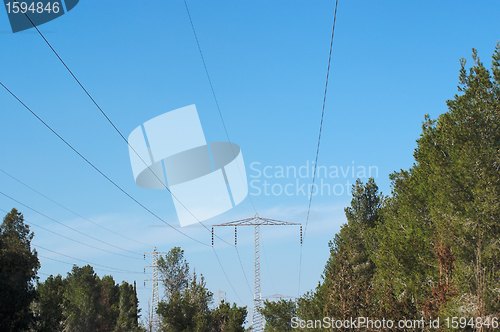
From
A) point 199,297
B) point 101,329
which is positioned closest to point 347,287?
point 199,297

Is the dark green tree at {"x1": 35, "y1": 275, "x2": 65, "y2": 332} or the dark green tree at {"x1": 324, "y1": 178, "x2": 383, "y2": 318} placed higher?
the dark green tree at {"x1": 324, "y1": 178, "x2": 383, "y2": 318}

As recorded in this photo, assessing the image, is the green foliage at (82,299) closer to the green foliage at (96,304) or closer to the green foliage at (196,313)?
the green foliage at (96,304)

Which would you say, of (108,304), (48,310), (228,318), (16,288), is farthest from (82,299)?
(16,288)

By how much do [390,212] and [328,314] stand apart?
12.6 meters

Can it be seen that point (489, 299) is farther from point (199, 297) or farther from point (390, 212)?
point (199, 297)

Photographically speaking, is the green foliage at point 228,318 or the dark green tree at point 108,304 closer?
the green foliage at point 228,318

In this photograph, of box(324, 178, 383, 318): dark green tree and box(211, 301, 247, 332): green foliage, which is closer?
box(324, 178, 383, 318): dark green tree

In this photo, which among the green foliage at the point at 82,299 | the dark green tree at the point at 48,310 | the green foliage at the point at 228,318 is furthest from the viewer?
the green foliage at the point at 82,299

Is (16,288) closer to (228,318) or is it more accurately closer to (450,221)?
(450,221)

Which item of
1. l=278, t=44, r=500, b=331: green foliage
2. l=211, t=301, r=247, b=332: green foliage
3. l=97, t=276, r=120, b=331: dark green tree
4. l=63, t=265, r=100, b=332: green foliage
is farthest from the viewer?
l=97, t=276, r=120, b=331: dark green tree

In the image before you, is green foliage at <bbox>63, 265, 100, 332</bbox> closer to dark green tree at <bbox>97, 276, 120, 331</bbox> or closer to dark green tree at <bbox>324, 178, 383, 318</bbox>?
dark green tree at <bbox>97, 276, 120, 331</bbox>

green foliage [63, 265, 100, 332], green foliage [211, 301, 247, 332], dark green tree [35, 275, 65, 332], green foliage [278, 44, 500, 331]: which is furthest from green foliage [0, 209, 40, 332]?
green foliage [63, 265, 100, 332]

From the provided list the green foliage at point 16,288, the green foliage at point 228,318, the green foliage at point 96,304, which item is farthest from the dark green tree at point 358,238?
the green foliage at point 96,304

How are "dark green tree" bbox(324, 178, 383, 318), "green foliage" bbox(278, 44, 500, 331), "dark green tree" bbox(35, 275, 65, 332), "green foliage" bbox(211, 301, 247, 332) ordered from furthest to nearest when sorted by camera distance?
"green foliage" bbox(211, 301, 247, 332) → "dark green tree" bbox(324, 178, 383, 318) → "dark green tree" bbox(35, 275, 65, 332) → "green foliage" bbox(278, 44, 500, 331)
